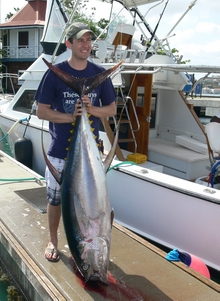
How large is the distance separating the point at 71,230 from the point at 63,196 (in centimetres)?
23

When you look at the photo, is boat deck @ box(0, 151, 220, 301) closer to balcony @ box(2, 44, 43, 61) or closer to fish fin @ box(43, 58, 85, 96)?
fish fin @ box(43, 58, 85, 96)

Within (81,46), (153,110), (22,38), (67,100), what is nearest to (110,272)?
(67,100)

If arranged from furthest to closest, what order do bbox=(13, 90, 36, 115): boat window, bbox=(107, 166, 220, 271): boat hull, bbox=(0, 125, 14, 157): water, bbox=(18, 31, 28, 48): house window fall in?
1. bbox=(18, 31, 28, 48): house window
2. bbox=(0, 125, 14, 157): water
3. bbox=(13, 90, 36, 115): boat window
4. bbox=(107, 166, 220, 271): boat hull

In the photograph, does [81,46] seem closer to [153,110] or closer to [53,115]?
[53,115]

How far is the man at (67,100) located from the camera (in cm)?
226

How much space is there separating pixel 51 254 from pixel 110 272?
50 cm

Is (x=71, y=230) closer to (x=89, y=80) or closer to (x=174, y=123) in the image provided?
(x=89, y=80)

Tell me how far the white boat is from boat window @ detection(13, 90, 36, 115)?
0.02 meters

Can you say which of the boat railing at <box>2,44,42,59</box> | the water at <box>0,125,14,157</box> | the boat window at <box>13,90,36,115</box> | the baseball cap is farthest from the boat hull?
the boat railing at <box>2,44,42,59</box>

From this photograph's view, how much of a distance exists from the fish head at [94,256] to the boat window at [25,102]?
15.4 ft

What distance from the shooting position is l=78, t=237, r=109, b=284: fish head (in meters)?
2.10

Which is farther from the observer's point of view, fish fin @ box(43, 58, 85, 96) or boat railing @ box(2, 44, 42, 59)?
boat railing @ box(2, 44, 42, 59)

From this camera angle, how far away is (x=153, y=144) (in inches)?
226

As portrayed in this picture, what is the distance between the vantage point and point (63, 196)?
2207 millimetres
